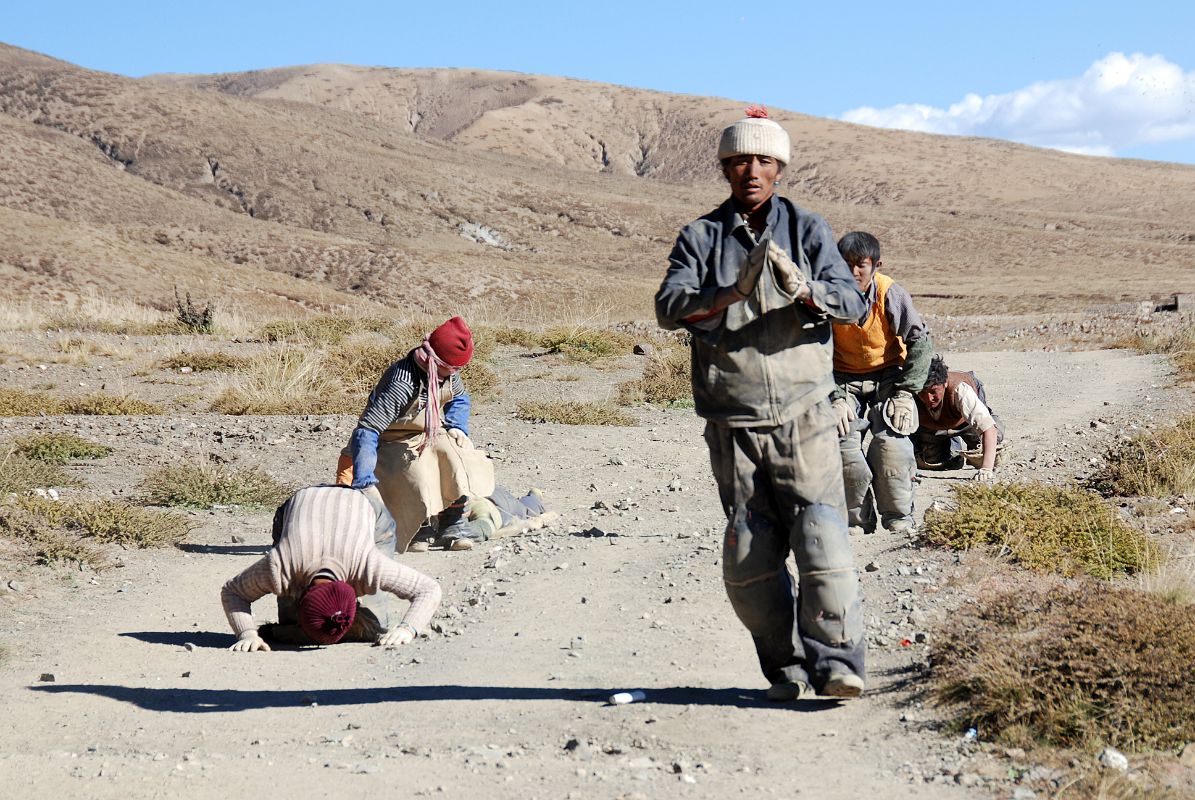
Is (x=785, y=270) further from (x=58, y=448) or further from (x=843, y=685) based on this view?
Result: (x=58, y=448)

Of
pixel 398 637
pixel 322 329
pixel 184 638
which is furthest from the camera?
pixel 322 329

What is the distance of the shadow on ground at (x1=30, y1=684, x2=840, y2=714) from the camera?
5051mm

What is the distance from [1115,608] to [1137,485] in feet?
13.4

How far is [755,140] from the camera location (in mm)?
4617

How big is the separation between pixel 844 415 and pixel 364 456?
2.49 metres

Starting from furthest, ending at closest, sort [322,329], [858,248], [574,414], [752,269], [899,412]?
[322,329]
[574,414]
[899,412]
[858,248]
[752,269]

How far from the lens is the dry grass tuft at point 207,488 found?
10156 mm

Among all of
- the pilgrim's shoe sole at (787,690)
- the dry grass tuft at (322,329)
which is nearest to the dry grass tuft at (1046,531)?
the pilgrim's shoe sole at (787,690)

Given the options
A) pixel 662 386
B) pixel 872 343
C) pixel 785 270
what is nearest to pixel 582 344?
pixel 662 386

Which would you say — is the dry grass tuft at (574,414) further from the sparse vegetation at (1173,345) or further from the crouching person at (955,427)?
the sparse vegetation at (1173,345)

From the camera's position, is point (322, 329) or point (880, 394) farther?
point (322, 329)

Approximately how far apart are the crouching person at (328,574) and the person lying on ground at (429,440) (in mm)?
1376

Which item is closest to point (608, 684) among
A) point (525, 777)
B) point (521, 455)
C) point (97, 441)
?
point (525, 777)

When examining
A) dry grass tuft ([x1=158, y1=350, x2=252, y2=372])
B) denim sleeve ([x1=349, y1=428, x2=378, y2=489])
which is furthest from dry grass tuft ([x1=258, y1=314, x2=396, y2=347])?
denim sleeve ([x1=349, y1=428, x2=378, y2=489])
